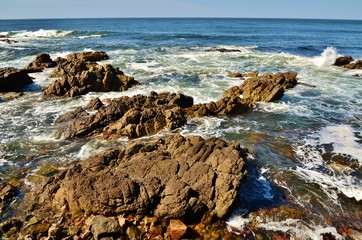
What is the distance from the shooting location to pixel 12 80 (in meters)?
27.3

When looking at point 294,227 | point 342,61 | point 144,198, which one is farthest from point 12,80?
point 342,61

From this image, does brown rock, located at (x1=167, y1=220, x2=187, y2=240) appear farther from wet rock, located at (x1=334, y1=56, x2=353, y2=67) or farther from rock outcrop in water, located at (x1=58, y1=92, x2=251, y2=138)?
wet rock, located at (x1=334, y1=56, x2=353, y2=67)

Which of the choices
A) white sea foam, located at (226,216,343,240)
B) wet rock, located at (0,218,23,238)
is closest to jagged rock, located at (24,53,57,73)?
wet rock, located at (0,218,23,238)

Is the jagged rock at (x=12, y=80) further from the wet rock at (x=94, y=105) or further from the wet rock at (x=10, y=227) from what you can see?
the wet rock at (x=10, y=227)

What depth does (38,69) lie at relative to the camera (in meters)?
34.6

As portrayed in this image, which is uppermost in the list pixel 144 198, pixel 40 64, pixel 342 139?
pixel 40 64

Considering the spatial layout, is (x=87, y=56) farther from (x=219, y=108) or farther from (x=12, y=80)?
(x=219, y=108)

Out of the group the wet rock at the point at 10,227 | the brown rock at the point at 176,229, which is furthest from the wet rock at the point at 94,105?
the brown rock at the point at 176,229

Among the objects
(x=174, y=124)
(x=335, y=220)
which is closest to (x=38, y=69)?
(x=174, y=124)

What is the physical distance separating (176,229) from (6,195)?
7.06 m

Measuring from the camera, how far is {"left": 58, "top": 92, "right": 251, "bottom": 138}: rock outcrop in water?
18.2 m

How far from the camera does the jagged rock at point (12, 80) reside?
26.8 metres

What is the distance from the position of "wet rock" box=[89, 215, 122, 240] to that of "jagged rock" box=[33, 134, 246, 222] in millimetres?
750

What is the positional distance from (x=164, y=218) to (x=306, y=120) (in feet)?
46.6
